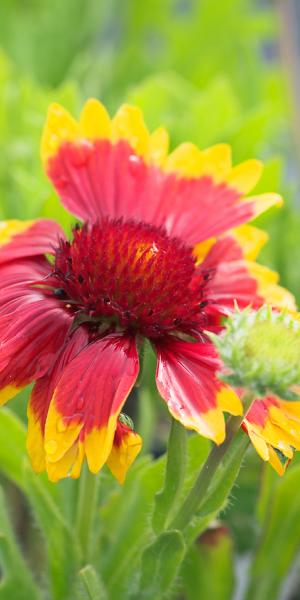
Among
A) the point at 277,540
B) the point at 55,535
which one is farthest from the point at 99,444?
the point at 277,540

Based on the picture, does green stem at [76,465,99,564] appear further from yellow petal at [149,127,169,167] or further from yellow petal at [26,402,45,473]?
yellow petal at [149,127,169,167]

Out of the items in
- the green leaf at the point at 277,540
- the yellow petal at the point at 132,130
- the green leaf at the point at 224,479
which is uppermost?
the yellow petal at the point at 132,130

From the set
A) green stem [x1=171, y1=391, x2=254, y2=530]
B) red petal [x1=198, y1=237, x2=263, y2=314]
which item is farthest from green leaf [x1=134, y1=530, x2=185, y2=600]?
red petal [x1=198, y1=237, x2=263, y2=314]

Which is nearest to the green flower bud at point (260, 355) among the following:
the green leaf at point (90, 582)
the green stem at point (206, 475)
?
the green stem at point (206, 475)

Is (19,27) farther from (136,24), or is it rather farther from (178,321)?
(178,321)

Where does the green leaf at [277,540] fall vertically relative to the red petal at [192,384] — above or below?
below

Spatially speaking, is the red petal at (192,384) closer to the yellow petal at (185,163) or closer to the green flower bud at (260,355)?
the green flower bud at (260,355)

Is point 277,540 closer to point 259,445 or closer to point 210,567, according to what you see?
point 210,567
